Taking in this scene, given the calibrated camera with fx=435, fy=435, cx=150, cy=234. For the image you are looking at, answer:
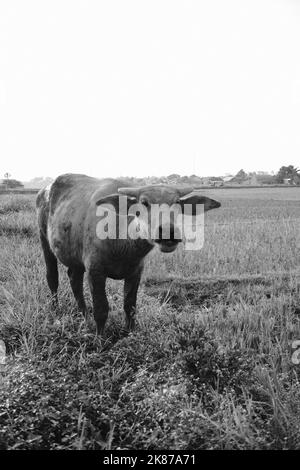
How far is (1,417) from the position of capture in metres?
2.53

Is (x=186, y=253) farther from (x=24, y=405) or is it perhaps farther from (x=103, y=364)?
(x=24, y=405)

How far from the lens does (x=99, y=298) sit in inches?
134

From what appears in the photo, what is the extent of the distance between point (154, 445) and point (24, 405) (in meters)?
0.79

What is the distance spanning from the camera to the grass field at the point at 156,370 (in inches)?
94.6

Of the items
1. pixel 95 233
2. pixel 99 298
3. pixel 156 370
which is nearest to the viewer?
pixel 156 370

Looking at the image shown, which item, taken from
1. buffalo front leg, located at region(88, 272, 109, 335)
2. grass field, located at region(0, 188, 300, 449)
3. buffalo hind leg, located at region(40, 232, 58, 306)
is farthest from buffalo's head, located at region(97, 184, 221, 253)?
buffalo hind leg, located at region(40, 232, 58, 306)

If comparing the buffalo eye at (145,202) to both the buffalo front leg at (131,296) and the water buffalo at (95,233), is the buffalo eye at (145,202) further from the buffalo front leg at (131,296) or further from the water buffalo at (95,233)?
the buffalo front leg at (131,296)

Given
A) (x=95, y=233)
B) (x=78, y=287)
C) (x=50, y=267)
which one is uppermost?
(x=95, y=233)

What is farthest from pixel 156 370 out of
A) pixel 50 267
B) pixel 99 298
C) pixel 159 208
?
pixel 50 267

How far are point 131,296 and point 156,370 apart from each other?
70 cm

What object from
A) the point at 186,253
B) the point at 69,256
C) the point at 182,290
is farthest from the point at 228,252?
the point at 69,256

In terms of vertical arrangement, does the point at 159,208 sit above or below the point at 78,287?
above

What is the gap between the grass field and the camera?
240cm

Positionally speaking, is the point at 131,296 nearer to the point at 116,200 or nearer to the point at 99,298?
the point at 99,298
